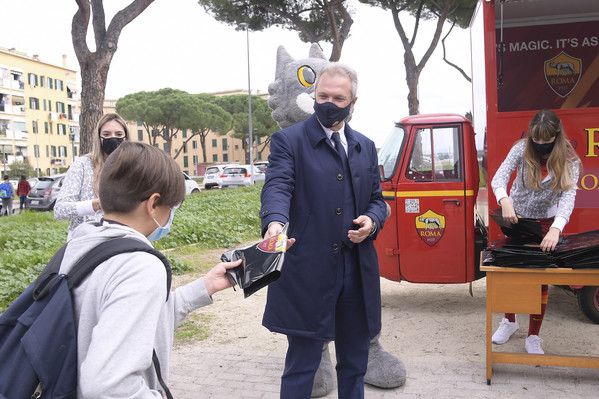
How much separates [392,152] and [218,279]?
4141mm

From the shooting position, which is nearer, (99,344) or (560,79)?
(99,344)

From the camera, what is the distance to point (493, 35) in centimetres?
451

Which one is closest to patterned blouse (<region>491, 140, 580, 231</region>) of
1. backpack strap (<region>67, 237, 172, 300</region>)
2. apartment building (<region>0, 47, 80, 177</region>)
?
backpack strap (<region>67, 237, 172, 300</region>)

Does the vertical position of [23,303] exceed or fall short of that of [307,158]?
it falls short

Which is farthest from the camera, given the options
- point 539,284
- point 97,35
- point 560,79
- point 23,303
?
point 97,35

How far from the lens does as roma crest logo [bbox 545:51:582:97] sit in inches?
233

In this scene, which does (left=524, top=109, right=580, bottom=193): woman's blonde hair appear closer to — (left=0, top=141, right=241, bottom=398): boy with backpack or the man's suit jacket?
the man's suit jacket

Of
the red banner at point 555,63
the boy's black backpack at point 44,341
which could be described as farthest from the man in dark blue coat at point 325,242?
the red banner at point 555,63

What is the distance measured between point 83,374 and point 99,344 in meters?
0.08

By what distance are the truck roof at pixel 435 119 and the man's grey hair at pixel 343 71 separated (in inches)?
113

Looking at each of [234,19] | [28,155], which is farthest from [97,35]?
[28,155]

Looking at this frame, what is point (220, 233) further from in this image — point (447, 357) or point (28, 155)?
point (28, 155)

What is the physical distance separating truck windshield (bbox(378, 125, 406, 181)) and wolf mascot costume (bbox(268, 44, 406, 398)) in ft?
3.57

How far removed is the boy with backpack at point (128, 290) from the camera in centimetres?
128
